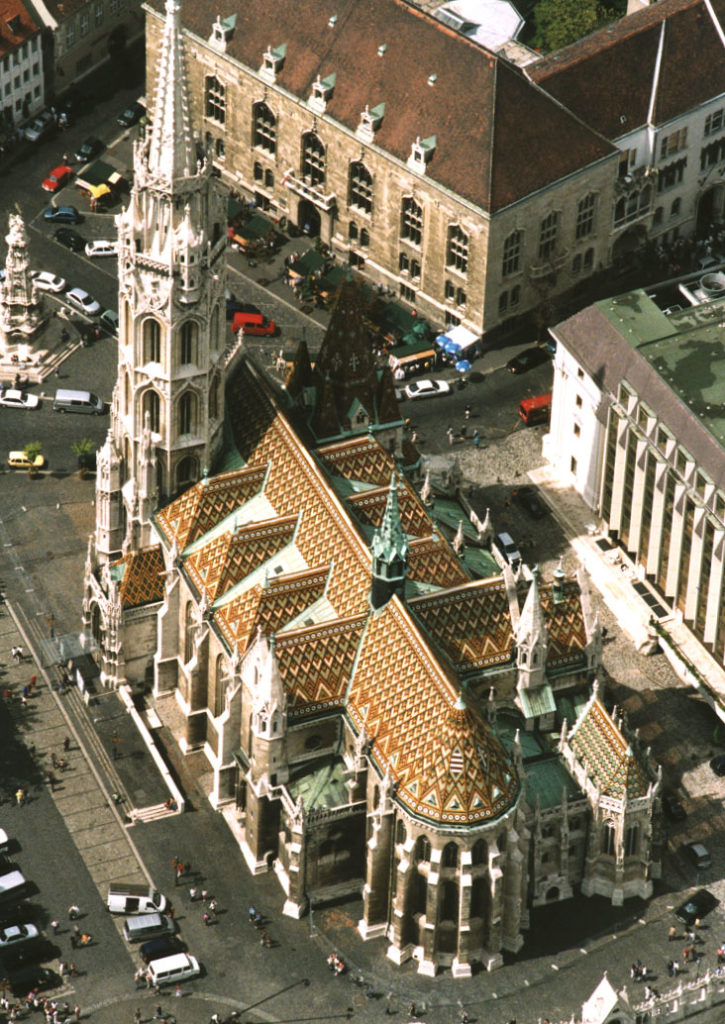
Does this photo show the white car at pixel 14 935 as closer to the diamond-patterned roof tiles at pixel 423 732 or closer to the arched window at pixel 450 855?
the diamond-patterned roof tiles at pixel 423 732

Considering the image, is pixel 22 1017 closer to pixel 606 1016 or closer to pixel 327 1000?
pixel 327 1000

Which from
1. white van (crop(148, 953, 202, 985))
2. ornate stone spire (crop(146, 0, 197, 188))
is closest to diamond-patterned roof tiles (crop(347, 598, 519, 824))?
white van (crop(148, 953, 202, 985))

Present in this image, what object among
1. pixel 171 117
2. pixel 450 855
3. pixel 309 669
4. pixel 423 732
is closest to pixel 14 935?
pixel 309 669

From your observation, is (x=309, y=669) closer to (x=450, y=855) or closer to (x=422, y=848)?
(x=422, y=848)

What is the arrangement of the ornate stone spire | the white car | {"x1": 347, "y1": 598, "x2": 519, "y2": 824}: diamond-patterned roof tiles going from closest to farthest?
{"x1": 347, "y1": 598, "x2": 519, "y2": 824}: diamond-patterned roof tiles
the ornate stone spire
the white car

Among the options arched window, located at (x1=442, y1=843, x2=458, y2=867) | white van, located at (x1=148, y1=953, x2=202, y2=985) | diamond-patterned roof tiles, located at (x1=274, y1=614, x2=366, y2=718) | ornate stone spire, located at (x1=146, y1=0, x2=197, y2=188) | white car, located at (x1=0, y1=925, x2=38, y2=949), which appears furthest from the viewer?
white car, located at (x1=0, y1=925, x2=38, y2=949)

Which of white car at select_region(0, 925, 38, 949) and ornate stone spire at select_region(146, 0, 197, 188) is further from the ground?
ornate stone spire at select_region(146, 0, 197, 188)

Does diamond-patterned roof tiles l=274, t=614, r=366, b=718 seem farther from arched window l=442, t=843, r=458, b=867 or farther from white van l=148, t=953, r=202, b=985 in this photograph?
white van l=148, t=953, r=202, b=985
